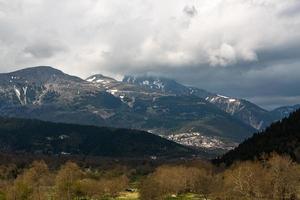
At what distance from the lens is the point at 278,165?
550ft

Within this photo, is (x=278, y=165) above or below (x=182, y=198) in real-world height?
above

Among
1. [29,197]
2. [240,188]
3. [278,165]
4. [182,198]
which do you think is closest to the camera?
[240,188]

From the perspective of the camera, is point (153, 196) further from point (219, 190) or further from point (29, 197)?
point (29, 197)

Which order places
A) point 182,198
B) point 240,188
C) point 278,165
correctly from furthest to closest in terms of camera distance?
point 182,198, point 278,165, point 240,188

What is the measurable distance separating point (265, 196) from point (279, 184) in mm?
6964

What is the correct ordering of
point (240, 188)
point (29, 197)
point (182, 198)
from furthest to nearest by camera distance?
point (182, 198), point (29, 197), point (240, 188)

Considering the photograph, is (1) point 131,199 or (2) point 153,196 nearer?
(2) point 153,196

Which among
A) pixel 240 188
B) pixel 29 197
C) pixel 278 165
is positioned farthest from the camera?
pixel 29 197

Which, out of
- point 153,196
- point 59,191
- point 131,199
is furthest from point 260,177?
point 59,191

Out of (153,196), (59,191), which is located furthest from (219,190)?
(59,191)

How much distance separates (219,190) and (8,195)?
79128mm

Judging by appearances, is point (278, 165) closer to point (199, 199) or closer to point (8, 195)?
point (199, 199)

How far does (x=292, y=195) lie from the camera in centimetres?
15962

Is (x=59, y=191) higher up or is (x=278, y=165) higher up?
(x=278, y=165)
